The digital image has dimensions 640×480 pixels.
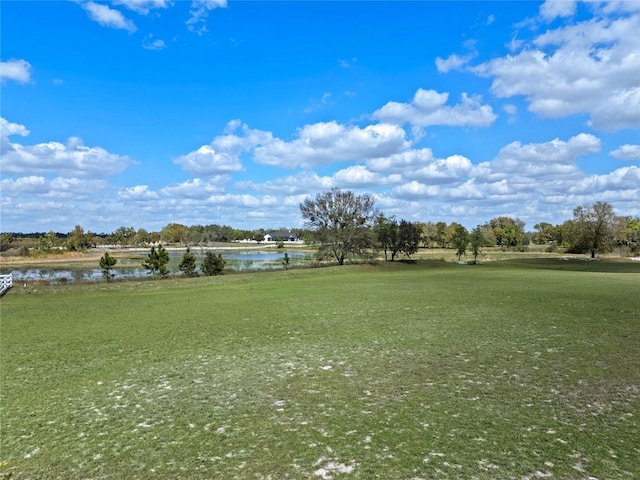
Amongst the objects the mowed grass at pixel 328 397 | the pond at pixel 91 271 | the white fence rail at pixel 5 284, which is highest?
the mowed grass at pixel 328 397

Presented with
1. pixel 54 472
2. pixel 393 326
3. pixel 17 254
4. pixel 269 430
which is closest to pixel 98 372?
pixel 54 472

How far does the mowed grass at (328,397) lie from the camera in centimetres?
491

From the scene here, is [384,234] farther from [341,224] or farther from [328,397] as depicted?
[328,397]

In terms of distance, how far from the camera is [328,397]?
23.3 ft

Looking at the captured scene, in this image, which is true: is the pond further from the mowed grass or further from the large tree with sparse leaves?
the mowed grass

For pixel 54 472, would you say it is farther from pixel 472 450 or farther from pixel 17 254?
pixel 17 254

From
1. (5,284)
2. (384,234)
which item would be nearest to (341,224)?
(384,234)

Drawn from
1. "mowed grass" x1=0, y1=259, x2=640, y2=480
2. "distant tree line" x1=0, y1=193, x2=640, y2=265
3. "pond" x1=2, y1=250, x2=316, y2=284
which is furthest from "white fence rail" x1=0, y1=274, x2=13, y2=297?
"distant tree line" x1=0, y1=193, x2=640, y2=265

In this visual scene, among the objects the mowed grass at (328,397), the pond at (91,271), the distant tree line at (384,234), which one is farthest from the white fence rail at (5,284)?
the distant tree line at (384,234)

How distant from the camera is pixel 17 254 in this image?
10731cm

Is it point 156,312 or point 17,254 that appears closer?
point 156,312

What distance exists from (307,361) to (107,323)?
31.7ft

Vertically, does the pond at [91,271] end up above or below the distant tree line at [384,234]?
below

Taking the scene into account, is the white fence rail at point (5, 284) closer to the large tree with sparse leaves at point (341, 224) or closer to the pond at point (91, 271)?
the pond at point (91, 271)
